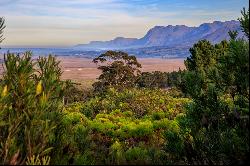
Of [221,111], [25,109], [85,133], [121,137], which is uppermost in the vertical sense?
[25,109]

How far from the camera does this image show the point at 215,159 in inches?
319

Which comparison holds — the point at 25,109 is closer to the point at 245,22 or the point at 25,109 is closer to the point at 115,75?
the point at 245,22

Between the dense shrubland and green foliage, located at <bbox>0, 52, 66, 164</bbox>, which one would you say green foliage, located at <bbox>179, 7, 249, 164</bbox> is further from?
green foliage, located at <bbox>0, 52, 66, 164</bbox>

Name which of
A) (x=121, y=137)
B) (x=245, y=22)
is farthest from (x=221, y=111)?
(x=121, y=137)

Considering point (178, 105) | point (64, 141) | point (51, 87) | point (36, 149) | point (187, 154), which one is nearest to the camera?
point (36, 149)

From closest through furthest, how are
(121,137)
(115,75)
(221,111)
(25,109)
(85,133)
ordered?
(25,109), (221,111), (85,133), (121,137), (115,75)

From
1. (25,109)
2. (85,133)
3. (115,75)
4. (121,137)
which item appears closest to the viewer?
(25,109)

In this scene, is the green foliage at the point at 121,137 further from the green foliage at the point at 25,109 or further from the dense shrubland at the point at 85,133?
the green foliage at the point at 25,109

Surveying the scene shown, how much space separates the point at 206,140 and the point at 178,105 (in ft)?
60.9

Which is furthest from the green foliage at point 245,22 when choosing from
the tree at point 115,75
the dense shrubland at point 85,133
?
the tree at point 115,75

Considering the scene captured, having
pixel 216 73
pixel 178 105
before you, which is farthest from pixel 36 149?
pixel 178 105

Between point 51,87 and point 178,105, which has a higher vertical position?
point 51,87

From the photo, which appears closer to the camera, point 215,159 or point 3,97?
point 3,97

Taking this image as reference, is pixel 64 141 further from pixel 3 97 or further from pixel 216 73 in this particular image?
pixel 216 73
